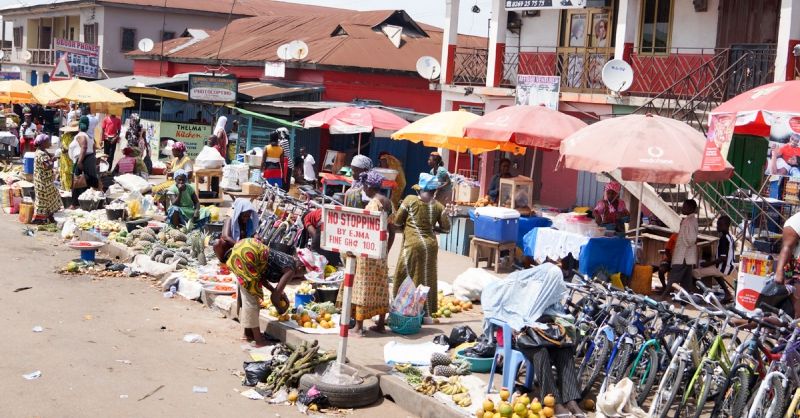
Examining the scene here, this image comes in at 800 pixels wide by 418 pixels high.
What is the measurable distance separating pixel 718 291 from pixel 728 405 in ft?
12.0

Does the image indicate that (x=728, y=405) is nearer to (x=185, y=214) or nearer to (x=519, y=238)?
(x=519, y=238)

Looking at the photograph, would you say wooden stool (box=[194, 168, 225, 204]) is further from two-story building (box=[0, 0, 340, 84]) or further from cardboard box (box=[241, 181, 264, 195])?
two-story building (box=[0, 0, 340, 84])

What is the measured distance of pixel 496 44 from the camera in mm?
23141

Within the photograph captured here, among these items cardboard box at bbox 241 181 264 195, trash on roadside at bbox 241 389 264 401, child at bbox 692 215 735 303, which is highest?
cardboard box at bbox 241 181 264 195

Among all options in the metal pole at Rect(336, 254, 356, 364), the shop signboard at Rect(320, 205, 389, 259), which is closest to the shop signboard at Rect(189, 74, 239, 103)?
the shop signboard at Rect(320, 205, 389, 259)

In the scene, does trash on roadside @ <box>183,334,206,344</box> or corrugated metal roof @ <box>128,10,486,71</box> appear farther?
corrugated metal roof @ <box>128,10,486,71</box>

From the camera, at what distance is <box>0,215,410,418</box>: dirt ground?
26.4 feet

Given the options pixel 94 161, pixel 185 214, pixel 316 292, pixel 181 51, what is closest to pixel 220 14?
pixel 181 51

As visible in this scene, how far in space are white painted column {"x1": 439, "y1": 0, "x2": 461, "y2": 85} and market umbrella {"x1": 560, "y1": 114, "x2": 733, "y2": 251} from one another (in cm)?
1256

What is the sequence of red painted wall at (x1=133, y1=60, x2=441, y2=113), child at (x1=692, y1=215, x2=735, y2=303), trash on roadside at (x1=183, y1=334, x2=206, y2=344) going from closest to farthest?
trash on roadside at (x1=183, y1=334, x2=206, y2=344) < child at (x1=692, y1=215, x2=735, y2=303) < red painted wall at (x1=133, y1=60, x2=441, y2=113)

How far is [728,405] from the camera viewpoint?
7.63m

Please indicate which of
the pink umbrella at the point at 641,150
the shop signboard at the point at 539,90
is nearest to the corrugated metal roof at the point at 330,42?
the shop signboard at the point at 539,90

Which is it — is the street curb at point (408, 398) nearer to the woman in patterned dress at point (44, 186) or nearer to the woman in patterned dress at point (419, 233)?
the woman in patterned dress at point (419, 233)

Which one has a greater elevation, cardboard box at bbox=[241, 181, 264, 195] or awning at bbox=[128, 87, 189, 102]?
awning at bbox=[128, 87, 189, 102]
